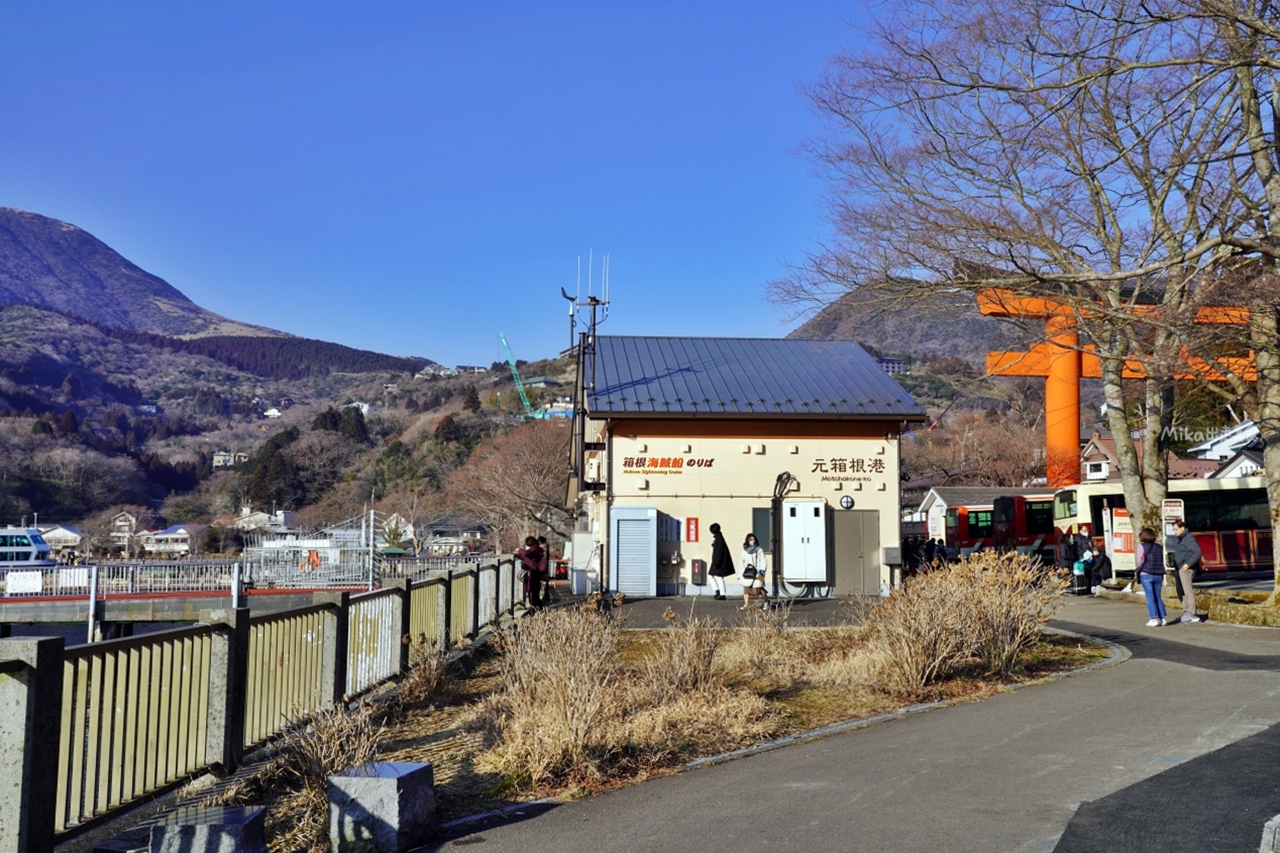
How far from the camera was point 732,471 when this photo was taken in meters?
26.9

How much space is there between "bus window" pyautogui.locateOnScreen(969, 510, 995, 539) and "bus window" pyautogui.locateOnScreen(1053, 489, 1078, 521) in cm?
646

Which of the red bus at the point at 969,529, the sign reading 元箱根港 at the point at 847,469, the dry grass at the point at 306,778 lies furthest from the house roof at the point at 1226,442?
the dry grass at the point at 306,778

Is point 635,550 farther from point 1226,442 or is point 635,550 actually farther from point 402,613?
point 1226,442

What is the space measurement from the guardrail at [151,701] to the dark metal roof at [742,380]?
1707 cm

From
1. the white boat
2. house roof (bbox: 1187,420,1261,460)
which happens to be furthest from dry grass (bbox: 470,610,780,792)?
the white boat

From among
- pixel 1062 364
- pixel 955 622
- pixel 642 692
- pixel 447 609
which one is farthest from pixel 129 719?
pixel 1062 364

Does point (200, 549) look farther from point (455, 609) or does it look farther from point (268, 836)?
point (268, 836)

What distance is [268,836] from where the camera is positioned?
20.8 feet

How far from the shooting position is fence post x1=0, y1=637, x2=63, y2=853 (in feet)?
16.7

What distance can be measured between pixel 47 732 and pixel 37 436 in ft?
540

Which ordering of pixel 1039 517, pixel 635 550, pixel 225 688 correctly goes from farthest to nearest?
pixel 1039 517 < pixel 635 550 < pixel 225 688

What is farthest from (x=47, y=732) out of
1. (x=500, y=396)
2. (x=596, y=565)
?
(x=500, y=396)

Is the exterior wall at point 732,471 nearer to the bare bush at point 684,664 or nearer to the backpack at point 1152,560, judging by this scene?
the backpack at point 1152,560

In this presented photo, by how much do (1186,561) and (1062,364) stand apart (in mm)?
19951
